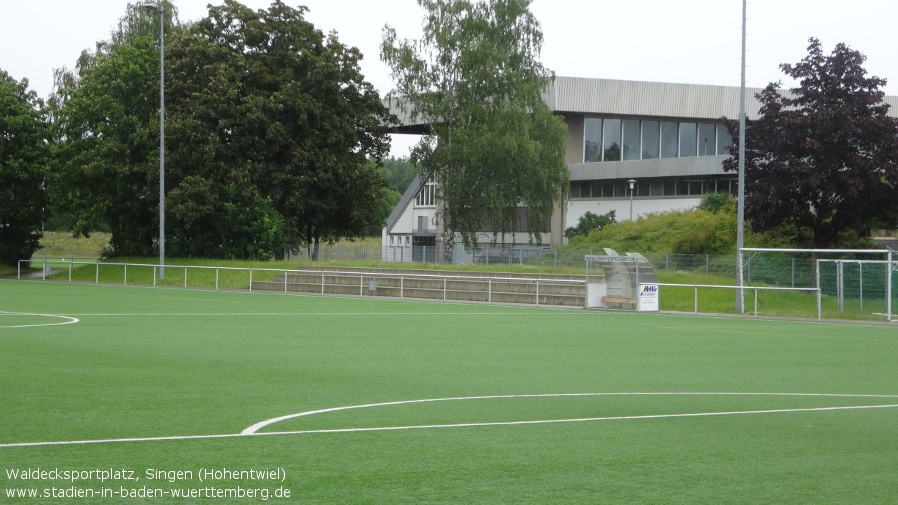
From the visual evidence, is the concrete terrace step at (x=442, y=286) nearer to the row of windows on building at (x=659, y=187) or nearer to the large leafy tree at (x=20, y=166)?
the large leafy tree at (x=20, y=166)

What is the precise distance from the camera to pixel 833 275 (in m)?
32.7

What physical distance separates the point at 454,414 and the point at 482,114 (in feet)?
154

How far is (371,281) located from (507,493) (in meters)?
34.1

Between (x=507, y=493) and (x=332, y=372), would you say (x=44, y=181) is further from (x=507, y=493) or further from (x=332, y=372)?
(x=507, y=493)

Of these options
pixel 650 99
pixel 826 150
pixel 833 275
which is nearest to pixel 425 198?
pixel 650 99

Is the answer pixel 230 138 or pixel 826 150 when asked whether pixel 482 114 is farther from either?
pixel 826 150

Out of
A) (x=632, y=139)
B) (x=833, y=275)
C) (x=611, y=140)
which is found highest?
(x=632, y=139)

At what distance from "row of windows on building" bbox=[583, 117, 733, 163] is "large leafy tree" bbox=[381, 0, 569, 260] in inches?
558

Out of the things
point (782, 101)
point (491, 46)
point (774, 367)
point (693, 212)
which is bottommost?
point (774, 367)

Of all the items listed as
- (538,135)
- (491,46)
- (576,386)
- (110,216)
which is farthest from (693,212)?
(576,386)

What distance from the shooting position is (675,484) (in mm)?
→ 7164

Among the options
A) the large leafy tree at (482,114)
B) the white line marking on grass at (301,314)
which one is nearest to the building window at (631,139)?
the large leafy tree at (482,114)

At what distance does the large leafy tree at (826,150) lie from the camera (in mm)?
39812

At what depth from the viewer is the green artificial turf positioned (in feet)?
23.3
